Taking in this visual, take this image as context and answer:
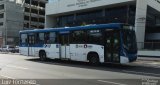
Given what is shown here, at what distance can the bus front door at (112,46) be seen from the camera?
17.8m

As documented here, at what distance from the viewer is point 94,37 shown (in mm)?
19297

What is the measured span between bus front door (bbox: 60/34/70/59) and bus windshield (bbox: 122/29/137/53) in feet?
18.0

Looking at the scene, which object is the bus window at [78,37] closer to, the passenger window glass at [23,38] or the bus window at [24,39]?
the bus window at [24,39]

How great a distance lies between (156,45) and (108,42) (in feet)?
56.0

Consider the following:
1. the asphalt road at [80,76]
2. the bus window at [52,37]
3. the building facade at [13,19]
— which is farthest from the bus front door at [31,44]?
the building facade at [13,19]

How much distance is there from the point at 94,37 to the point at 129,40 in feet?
8.62

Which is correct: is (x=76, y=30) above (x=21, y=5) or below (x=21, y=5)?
below

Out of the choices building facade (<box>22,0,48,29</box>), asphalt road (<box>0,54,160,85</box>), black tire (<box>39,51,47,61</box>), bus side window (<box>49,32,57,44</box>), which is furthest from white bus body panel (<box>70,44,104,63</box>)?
building facade (<box>22,0,48,29</box>)

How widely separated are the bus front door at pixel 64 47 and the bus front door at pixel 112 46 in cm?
433

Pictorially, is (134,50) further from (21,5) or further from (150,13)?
(21,5)

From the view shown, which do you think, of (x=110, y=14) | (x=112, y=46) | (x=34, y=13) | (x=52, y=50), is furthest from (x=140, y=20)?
(x=34, y=13)

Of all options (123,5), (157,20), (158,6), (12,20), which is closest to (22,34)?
(123,5)

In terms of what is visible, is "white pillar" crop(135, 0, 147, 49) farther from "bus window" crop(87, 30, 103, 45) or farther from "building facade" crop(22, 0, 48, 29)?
"building facade" crop(22, 0, 48, 29)

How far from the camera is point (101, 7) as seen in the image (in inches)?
1753
